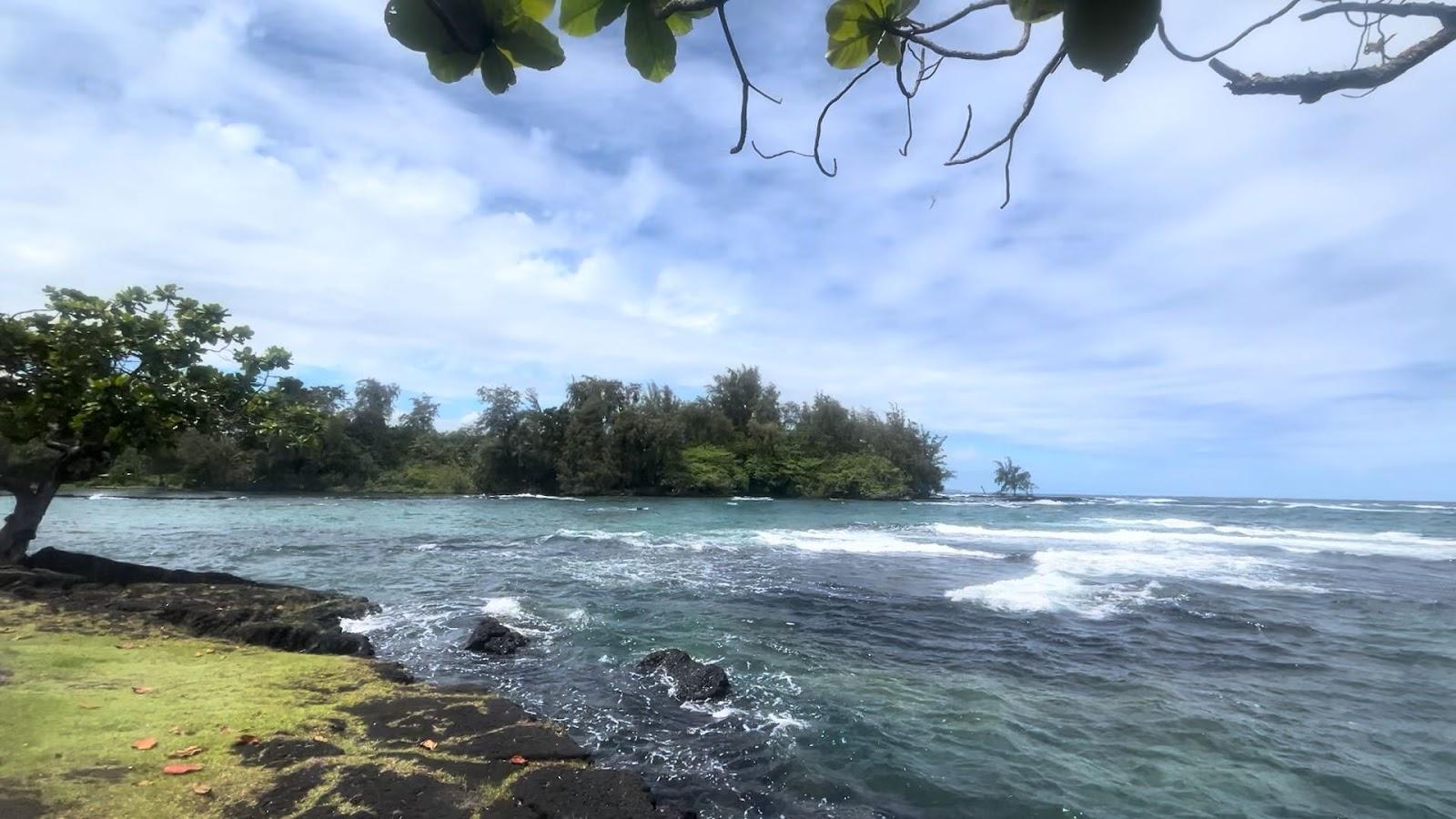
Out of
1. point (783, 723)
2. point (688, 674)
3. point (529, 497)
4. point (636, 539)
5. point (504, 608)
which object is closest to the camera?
point (783, 723)

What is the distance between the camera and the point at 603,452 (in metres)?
54.0

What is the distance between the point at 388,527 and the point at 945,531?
814 inches

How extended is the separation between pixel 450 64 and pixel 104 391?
9.58m

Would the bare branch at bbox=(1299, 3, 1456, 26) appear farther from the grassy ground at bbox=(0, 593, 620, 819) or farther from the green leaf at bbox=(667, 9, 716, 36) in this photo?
the grassy ground at bbox=(0, 593, 620, 819)

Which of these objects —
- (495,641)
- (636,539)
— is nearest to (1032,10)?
(495,641)

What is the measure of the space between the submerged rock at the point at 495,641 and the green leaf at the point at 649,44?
8360 millimetres

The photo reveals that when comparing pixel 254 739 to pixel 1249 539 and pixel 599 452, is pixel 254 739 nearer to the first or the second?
pixel 1249 539

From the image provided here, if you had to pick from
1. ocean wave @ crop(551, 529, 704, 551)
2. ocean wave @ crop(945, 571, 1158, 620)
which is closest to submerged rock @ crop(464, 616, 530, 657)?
ocean wave @ crop(945, 571, 1158, 620)

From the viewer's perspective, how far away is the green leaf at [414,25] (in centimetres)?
94

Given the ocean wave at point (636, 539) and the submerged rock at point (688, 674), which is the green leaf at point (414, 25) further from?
the ocean wave at point (636, 539)

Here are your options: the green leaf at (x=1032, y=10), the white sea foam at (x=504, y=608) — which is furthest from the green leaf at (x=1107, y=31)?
the white sea foam at (x=504, y=608)

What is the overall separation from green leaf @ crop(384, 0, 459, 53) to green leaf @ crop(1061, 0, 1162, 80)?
784 mm

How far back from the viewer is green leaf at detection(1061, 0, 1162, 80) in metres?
0.76

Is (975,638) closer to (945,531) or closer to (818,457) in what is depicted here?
(945,531)
